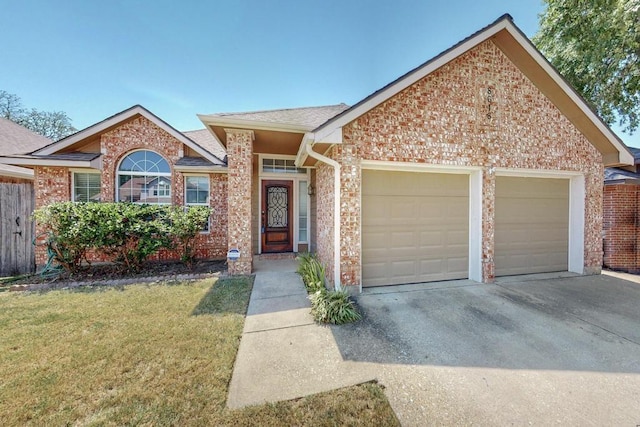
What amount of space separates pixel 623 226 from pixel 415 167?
284 inches

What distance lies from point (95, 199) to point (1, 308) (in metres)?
3.87

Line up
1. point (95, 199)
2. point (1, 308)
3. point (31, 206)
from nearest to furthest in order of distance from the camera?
point (1, 308)
point (31, 206)
point (95, 199)

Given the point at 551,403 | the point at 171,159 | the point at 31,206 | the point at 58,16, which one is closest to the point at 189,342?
the point at 551,403

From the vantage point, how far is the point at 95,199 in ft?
23.5

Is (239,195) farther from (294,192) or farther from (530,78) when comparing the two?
(530,78)

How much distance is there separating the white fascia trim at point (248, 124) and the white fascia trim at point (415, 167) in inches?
66.9

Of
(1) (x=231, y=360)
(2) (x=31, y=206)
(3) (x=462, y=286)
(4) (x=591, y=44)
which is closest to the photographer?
(1) (x=231, y=360)

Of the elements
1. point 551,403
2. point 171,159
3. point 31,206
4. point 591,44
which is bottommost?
point 551,403

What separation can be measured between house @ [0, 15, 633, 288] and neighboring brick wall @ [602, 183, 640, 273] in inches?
59.8

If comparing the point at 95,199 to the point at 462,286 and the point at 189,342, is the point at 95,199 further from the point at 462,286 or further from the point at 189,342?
the point at 462,286

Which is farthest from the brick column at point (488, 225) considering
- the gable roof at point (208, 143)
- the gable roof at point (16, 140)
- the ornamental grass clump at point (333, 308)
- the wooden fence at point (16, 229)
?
the gable roof at point (16, 140)

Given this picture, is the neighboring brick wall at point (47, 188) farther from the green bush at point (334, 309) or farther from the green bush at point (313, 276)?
the green bush at point (334, 309)

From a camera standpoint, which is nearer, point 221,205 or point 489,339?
point 489,339

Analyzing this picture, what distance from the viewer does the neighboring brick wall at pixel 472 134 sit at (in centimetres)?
462
